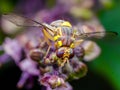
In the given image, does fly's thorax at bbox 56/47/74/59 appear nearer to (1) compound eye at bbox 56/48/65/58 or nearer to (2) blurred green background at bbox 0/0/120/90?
(1) compound eye at bbox 56/48/65/58

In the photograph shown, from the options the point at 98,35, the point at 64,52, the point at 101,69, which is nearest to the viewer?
the point at 64,52

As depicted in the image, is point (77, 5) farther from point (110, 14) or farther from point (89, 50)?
point (89, 50)

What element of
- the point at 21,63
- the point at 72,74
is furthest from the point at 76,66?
the point at 21,63

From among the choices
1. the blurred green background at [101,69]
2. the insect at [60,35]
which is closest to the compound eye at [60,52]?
the insect at [60,35]

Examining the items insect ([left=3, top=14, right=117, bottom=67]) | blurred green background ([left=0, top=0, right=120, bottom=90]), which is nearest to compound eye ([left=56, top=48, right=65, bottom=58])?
insect ([left=3, top=14, right=117, bottom=67])

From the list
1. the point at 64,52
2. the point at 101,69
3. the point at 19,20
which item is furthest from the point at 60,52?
the point at 101,69

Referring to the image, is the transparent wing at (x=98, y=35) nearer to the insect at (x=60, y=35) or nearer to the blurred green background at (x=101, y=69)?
the insect at (x=60, y=35)

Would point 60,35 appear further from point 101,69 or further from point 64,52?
point 101,69
